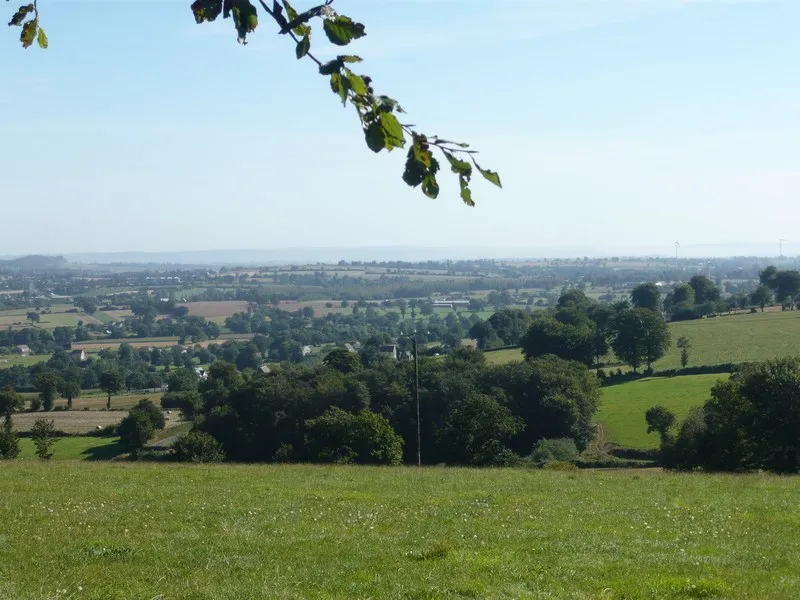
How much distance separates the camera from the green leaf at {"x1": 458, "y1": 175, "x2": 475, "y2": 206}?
326 cm

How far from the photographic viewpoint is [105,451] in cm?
4781

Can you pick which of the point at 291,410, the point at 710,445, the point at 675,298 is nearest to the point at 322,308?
the point at 675,298

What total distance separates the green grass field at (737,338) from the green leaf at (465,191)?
63428mm

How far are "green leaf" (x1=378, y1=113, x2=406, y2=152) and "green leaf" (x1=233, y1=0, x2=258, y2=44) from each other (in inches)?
26.4

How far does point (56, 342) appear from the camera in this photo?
13375cm

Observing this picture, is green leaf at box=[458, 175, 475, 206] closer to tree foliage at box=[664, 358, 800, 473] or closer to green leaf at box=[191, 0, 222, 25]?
green leaf at box=[191, 0, 222, 25]

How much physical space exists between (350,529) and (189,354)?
365 feet

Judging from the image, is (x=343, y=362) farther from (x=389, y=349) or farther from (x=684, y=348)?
(x=389, y=349)

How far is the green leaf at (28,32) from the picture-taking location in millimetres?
4055

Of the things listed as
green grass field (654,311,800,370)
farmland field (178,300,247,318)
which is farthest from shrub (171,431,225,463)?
farmland field (178,300,247,318)

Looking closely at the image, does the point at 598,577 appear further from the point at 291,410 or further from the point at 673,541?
the point at 291,410

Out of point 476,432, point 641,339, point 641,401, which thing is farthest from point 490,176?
point 641,339

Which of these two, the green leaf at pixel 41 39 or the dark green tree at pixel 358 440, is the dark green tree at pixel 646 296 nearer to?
the dark green tree at pixel 358 440

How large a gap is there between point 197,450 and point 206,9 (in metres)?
36.8
